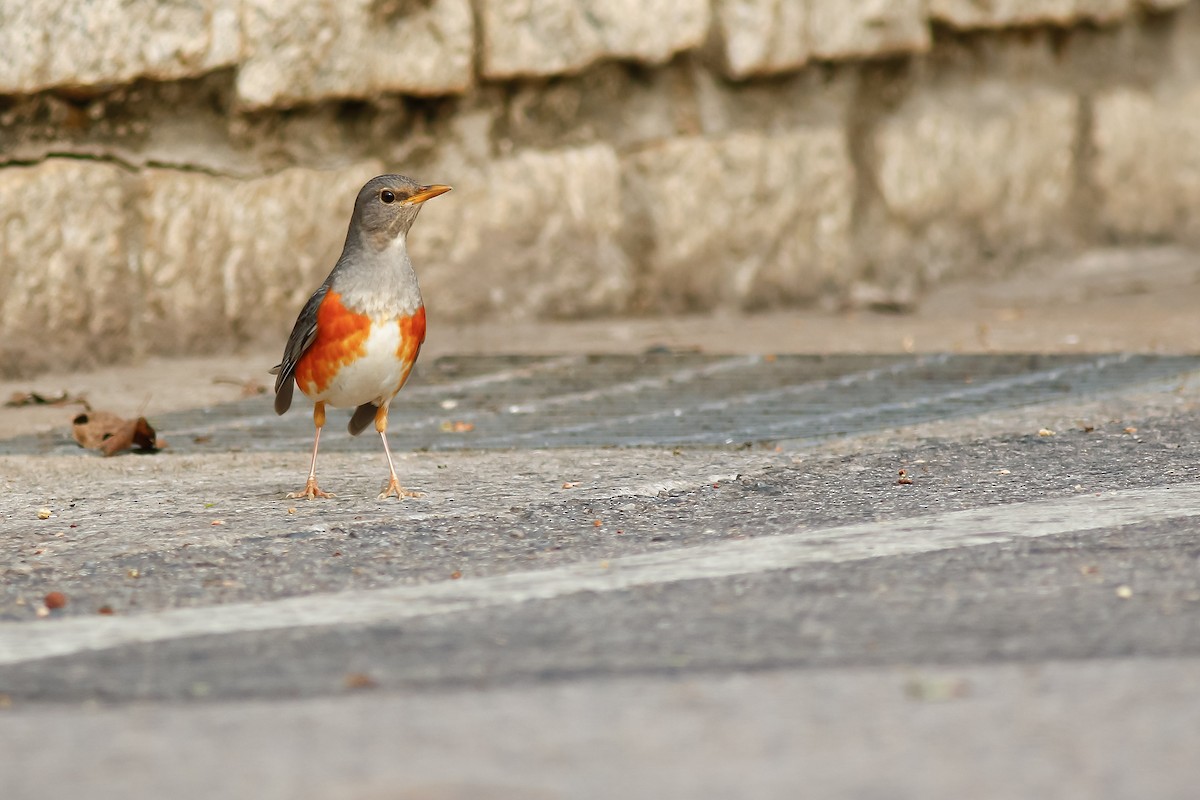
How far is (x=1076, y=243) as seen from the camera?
8609 mm

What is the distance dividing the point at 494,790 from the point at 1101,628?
1116 millimetres

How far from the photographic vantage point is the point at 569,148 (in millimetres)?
7383

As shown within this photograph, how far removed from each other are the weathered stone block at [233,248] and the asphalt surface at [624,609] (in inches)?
48.8

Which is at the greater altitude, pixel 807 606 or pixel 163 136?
pixel 163 136

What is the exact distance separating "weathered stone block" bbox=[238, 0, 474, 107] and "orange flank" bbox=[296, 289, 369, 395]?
89.6 inches

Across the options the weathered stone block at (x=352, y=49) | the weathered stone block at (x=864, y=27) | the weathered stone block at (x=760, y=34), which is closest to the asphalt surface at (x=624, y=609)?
the weathered stone block at (x=352, y=49)

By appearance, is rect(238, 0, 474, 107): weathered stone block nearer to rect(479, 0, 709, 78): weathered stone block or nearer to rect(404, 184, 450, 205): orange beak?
rect(479, 0, 709, 78): weathered stone block

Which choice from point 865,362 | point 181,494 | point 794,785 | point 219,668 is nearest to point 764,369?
point 865,362

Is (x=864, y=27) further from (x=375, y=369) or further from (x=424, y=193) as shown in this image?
Result: (x=375, y=369)

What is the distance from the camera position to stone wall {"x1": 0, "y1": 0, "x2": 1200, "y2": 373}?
6195 mm

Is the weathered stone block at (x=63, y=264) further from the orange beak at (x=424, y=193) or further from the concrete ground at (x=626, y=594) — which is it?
the orange beak at (x=424, y=193)

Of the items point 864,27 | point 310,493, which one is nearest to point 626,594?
point 310,493

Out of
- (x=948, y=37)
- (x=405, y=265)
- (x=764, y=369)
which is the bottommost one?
(x=764, y=369)

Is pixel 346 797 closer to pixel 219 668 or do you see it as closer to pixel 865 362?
pixel 219 668
